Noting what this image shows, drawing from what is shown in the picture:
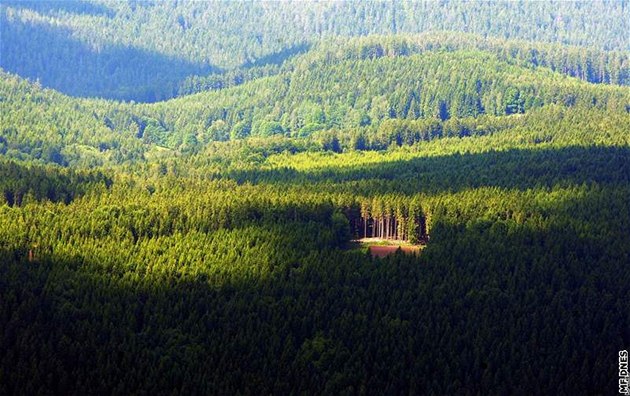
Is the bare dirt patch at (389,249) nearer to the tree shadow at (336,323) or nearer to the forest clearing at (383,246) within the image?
the forest clearing at (383,246)

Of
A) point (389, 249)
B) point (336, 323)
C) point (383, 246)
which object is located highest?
point (383, 246)

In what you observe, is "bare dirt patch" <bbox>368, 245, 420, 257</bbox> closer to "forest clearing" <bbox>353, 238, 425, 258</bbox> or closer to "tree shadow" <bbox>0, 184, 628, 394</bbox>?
"forest clearing" <bbox>353, 238, 425, 258</bbox>

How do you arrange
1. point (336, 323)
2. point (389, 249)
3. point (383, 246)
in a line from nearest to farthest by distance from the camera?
point (336, 323) → point (389, 249) → point (383, 246)

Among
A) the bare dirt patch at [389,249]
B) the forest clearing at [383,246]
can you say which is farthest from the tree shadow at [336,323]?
the forest clearing at [383,246]

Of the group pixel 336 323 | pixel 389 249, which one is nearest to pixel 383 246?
pixel 389 249

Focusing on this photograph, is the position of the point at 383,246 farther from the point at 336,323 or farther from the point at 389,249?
the point at 336,323

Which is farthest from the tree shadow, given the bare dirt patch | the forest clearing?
the forest clearing

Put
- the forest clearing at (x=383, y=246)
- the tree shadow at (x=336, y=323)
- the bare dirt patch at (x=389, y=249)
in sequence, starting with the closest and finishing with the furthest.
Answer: the tree shadow at (x=336, y=323) → the bare dirt patch at (x=389, y=249) → the forest clearing at (x=383, y=246)

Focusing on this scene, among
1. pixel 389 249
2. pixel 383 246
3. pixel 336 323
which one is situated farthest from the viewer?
pixel 383 246

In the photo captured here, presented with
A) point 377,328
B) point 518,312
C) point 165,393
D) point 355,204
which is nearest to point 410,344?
point 377,328

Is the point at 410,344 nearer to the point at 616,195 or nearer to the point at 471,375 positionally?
the point at 471,375

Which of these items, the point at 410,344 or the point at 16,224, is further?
the point at 16,224
